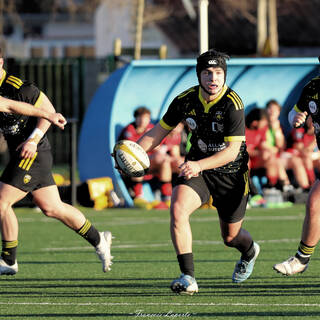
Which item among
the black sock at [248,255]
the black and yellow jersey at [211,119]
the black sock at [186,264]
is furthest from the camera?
the black sock at [248,255]

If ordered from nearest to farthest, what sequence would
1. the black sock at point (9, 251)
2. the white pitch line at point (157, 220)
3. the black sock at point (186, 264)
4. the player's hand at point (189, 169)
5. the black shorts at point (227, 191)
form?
the player's hand at point (189, 169) → the black sock at point (186, 264) → the black shorts at point (227, 191) → the black sock at point (9, 251) → the white pitch line at point (157, 220)

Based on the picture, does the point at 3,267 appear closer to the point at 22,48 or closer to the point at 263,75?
the point at 263,75

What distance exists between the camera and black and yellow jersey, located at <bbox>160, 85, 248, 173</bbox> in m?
8.93

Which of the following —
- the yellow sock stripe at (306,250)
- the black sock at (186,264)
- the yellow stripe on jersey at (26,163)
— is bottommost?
the yellow sock stripe at (306,250)

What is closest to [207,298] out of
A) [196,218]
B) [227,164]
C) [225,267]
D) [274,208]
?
[227,164]

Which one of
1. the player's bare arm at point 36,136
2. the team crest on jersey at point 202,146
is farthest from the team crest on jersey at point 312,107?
the player's bare arm at point 36,136

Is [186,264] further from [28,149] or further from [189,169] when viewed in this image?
[28,149]

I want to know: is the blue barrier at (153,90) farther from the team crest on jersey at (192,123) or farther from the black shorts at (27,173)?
the team crest on jersey at (192,123)

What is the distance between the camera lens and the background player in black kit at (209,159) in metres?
8.77

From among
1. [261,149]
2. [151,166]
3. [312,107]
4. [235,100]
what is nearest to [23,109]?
[235,100]

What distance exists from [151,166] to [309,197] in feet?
29.6

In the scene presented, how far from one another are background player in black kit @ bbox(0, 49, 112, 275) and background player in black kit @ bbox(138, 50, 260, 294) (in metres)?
1.11

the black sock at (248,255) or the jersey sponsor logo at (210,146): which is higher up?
the jersey sponsor logo at (210,146)

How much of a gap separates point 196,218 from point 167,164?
7.02 ft
